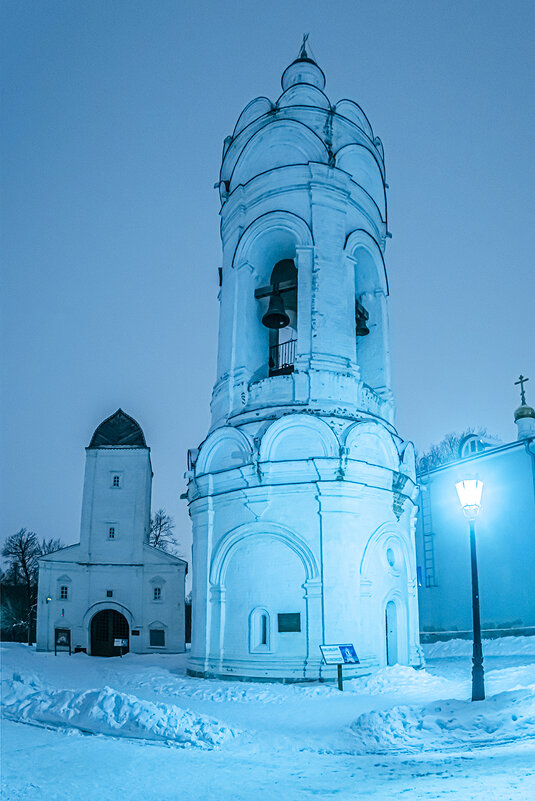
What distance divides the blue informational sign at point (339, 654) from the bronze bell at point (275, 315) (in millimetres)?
7940

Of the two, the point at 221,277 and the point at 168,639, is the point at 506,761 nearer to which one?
the point at 221,277

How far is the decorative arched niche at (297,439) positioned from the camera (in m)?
15.9

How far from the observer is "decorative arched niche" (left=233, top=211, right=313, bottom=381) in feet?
60.3

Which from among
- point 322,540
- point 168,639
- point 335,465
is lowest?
point 168,639

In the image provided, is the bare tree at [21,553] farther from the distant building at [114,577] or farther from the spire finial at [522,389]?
the spire finial at [522,389]

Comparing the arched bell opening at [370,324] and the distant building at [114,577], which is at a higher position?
the arched bell opening at [370,324]

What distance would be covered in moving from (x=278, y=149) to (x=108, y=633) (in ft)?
66.9

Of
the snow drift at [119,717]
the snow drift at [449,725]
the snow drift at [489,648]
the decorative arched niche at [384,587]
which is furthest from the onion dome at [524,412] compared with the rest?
the snow drift at [119,717]

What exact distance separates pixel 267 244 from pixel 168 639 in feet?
57.8

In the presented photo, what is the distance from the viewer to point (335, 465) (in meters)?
15.6

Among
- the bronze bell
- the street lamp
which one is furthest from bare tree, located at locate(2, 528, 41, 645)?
the street lamp

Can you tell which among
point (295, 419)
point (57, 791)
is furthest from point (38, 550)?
point (57, 791)

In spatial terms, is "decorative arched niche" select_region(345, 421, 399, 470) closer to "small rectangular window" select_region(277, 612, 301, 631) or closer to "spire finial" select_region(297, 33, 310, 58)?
"small rectangular window" select_region(277, 612, 301, 631)

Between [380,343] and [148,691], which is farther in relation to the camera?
[380,343]
